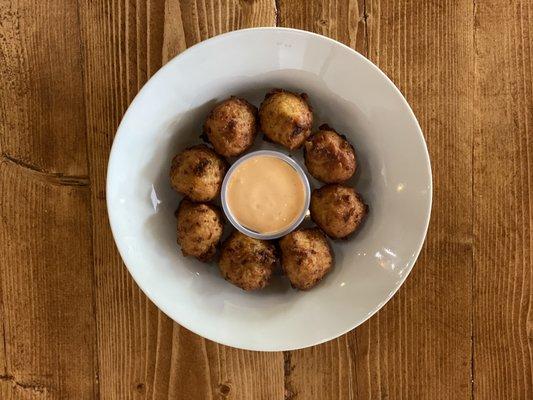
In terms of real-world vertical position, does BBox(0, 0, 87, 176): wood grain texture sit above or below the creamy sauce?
above

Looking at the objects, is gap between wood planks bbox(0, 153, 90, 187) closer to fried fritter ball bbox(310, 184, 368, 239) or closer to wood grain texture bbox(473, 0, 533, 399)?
fried fritter ball bbox(310, 184, 368, 239)

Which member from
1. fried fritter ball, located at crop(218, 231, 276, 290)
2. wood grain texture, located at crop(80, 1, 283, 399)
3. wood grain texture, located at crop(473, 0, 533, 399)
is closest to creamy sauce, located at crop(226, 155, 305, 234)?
fried fritter ball, located at crop(218, 231, 276, 290)

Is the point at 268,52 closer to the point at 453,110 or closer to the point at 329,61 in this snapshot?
the point at 329,61

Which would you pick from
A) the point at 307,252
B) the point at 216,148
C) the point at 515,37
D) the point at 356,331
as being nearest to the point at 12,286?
the point at 216,148

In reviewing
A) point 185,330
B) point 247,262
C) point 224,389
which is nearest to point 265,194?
point 247,262

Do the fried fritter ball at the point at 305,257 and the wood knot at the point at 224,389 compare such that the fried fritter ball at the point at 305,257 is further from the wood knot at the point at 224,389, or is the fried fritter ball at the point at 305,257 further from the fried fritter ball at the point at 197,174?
the wood knot at the point at 224,389

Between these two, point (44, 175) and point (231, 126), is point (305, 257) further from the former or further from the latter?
point (44, 175)

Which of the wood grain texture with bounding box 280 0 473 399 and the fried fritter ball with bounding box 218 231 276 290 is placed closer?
the fried fritter ball with bounding box 218 231 276 290
